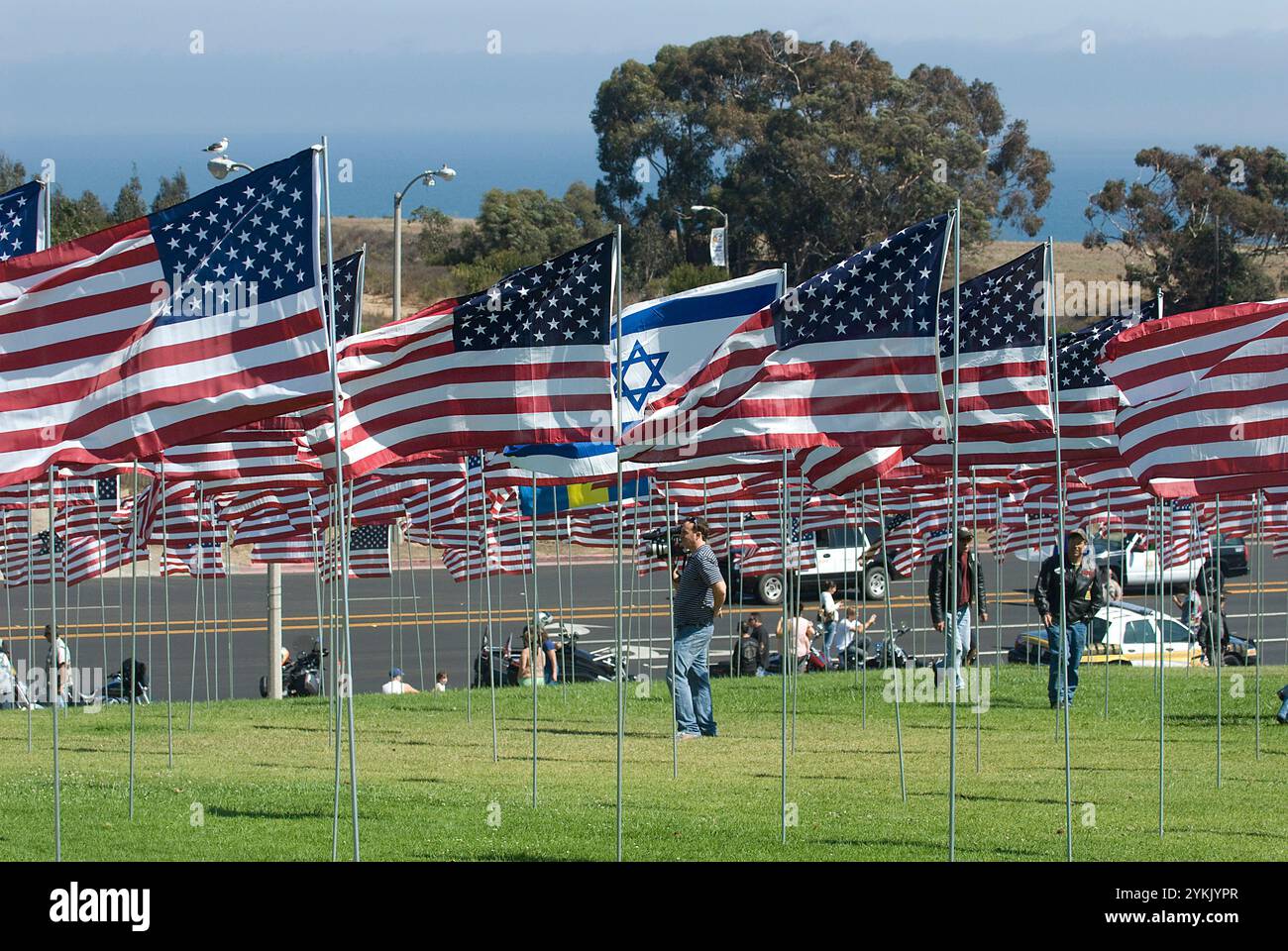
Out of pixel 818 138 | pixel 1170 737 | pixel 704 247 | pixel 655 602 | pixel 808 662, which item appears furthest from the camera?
pixel 704 247

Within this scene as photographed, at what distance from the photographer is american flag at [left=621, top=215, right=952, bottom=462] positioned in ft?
36.5

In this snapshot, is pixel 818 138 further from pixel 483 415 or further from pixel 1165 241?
pixel 483 415

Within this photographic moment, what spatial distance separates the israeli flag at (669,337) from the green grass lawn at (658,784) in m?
2.55

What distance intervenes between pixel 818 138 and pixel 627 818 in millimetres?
55429

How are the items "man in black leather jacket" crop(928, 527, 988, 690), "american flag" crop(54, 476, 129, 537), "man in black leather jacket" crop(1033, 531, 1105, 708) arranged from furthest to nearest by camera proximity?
1. "american flag" crop(54, 476, 129, 537)
2. "man in black leather jacket" crop(928, 527, 988, 690)
3. "man in black leather jacket" crop(1033, 531, 1105, 708)

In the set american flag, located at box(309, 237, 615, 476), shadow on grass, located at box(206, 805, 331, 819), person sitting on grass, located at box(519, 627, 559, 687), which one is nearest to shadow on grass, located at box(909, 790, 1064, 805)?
american flag, located at box(309, 237, 615, 476)

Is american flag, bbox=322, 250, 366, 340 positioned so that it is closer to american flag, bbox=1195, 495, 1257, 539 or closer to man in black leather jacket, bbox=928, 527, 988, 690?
man in black leather jacket, bbox=928, 527, 988, 690

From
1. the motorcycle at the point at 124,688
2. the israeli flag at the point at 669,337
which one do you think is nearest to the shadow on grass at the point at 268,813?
the israeli flag at the point at 669,337

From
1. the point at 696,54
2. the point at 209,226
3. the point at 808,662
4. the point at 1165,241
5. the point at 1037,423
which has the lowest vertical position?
the point at 808,662

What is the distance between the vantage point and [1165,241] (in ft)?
220

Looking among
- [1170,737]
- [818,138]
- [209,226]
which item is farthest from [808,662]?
[818,138]

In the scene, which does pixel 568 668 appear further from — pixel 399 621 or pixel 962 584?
pixel 962 584

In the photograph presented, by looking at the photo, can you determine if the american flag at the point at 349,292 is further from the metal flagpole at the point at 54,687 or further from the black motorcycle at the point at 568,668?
the black motorcycle at the point at 568,668

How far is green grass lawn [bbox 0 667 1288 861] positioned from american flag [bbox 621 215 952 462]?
2.44 metres
